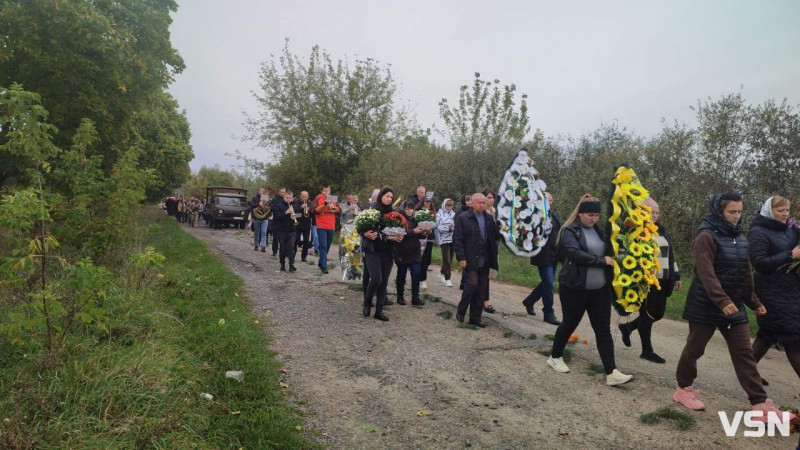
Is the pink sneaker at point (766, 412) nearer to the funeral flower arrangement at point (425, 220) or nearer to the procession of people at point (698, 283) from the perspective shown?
the procession of people at point (698, 283)

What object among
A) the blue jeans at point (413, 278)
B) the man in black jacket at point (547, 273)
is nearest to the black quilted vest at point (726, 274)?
the man in black jacket at point (547, 273)

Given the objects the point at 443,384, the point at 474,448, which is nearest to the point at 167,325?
the point at 443,384

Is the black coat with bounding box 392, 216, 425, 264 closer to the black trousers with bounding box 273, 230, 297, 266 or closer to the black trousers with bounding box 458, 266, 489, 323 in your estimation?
the black trousers with bounding box 458, 266, 489, 323

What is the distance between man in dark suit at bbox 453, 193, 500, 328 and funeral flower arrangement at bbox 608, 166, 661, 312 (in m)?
2.14

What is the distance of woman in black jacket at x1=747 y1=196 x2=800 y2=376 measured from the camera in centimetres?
457

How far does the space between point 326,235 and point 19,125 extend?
774 centimetres

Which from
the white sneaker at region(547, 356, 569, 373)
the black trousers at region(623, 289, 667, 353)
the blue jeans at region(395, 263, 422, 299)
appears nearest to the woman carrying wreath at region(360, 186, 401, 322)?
the blue jeans at region(395, 263, 422, 299)

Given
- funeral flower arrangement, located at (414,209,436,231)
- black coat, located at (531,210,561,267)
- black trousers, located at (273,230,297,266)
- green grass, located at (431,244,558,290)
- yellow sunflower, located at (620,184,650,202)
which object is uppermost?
yellow sunflower, located at (620,184,650,202)

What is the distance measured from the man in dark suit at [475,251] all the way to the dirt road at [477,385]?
1.30 feet

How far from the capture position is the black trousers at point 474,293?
7.06 meters

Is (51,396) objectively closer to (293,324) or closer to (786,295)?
(293,324)

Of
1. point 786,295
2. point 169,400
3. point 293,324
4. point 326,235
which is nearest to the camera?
point 169,400

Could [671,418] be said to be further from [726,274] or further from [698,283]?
[726,274]

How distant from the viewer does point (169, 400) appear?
377cm
